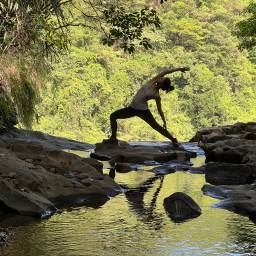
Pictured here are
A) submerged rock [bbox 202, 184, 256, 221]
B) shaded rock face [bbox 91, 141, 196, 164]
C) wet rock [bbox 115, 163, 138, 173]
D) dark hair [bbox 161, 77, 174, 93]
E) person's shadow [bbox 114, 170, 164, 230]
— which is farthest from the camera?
shaded rock face [bbox 91, 141, 196, 164]

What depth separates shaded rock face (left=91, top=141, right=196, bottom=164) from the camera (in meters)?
12.7

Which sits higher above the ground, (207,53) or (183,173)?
(207,53)

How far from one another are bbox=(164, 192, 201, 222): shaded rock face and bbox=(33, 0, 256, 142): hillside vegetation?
30247 mm

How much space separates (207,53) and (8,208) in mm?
42573

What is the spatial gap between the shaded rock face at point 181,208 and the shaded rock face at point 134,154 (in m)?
5.82

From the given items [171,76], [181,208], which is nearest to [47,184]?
[181,208]

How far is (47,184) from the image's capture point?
7297mm

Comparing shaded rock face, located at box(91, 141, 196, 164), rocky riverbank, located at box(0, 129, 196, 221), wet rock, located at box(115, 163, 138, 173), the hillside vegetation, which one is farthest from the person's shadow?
the hillside vegetation

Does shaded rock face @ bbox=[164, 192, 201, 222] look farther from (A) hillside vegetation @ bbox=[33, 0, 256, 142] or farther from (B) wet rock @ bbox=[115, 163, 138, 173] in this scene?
(A) hillside vegetation @ bbox=[33, 0, 256, 142]

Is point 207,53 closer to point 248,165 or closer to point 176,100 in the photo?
point 176,100

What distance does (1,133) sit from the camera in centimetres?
1652

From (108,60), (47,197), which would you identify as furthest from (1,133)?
(108,60)

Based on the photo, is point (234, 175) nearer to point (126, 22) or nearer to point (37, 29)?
point (126, 22)

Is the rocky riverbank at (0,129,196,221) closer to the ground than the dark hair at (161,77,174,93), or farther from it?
closer to the ground
